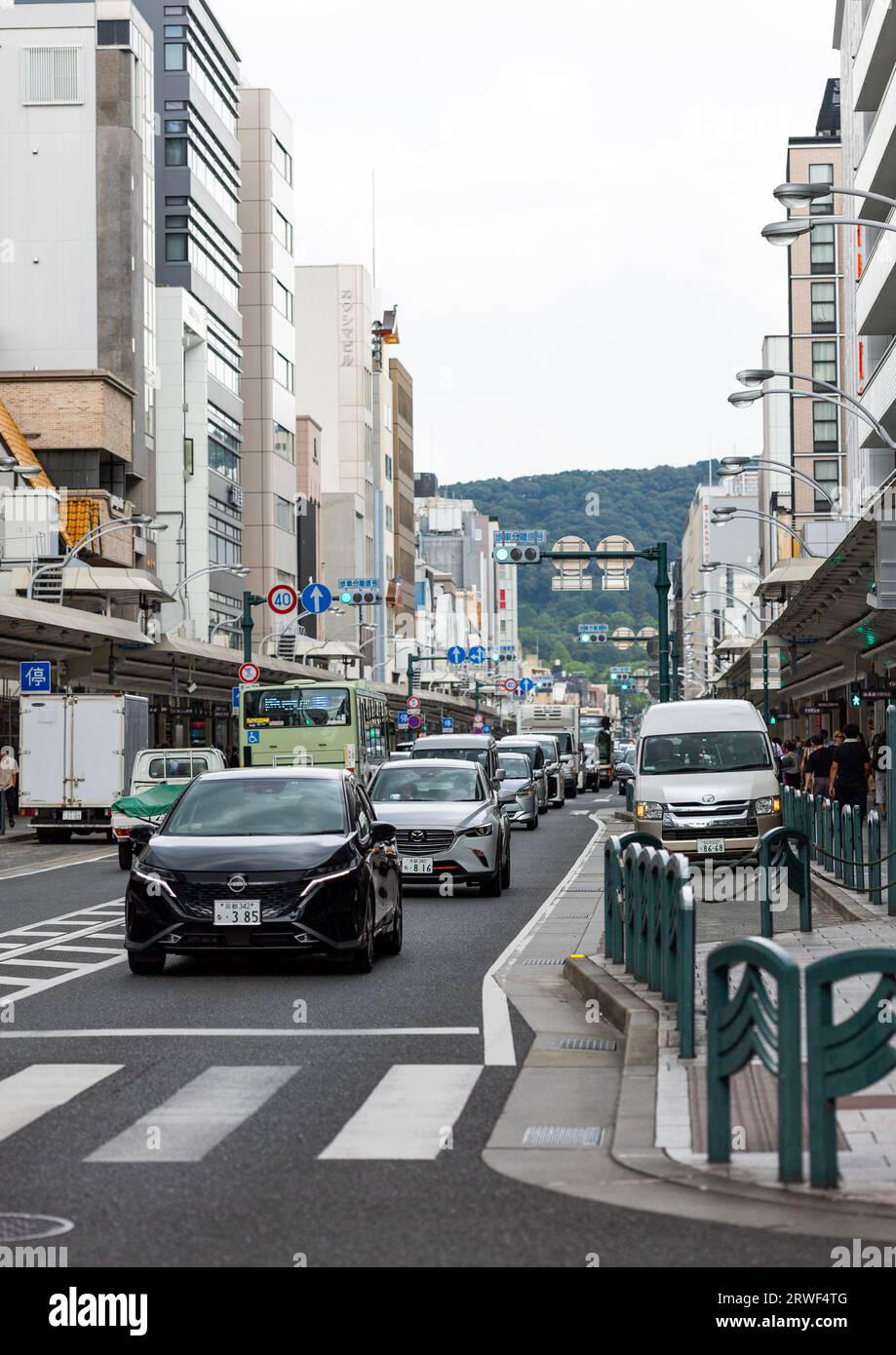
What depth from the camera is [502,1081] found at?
938 centimetres

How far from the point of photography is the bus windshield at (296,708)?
43.2 metres

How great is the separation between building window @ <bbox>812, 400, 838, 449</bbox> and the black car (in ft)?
336

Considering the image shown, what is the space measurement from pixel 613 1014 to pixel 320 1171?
4657mm

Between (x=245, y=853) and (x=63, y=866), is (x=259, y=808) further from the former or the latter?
(x=63, y=866)

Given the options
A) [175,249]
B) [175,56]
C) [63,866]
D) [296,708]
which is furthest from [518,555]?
[175,56]

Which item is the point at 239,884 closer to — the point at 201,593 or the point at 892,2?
the point at 892,2

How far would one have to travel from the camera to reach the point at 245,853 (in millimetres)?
13898

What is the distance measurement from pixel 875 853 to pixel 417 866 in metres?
5.39

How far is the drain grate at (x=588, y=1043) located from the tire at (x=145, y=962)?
13.6ft

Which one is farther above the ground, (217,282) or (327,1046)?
(217,282)

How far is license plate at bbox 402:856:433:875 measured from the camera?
22.0 meters

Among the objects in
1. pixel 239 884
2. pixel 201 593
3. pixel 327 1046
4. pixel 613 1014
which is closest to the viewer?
pixel 327 1046

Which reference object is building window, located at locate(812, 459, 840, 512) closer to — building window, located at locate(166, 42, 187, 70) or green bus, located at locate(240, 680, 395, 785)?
building window, located at locate(166, 42, 187, 70)
